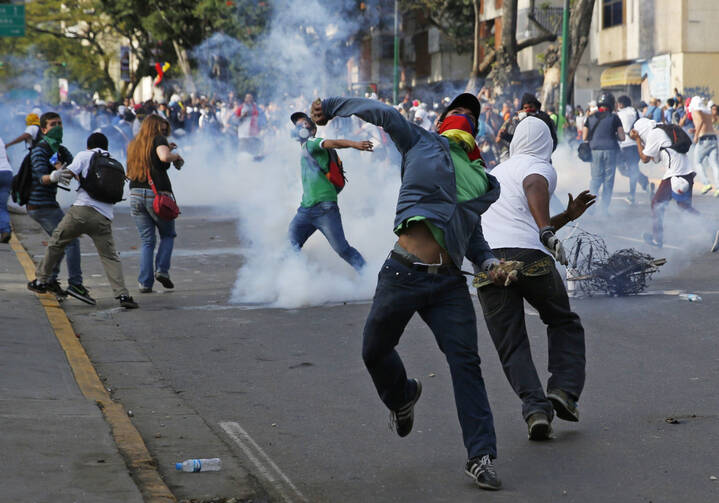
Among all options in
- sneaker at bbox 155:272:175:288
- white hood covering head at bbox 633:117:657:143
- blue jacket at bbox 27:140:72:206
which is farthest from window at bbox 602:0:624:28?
blue jacket at bbox 27:140:72:206

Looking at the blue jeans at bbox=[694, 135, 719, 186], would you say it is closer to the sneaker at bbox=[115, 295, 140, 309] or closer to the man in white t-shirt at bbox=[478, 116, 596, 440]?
the sneaker at bbox=[115, 295, 140, 309]

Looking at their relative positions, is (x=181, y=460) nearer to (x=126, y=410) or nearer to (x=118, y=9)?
(x=126, y=410)

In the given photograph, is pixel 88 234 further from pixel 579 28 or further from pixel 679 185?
pixel 579 28

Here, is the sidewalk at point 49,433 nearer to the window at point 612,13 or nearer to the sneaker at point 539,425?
the sneaker at point 539,425

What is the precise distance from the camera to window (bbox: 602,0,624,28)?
4280cm

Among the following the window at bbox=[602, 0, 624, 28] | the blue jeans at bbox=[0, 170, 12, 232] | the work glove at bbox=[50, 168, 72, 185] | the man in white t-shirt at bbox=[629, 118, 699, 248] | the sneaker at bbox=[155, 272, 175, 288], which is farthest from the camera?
the window at bbox=[602, 0, 624, 28]

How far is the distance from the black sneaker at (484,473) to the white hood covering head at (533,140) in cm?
188

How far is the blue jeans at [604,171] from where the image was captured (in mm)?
18453

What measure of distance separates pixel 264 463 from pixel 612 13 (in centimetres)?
4064

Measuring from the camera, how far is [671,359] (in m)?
7.82

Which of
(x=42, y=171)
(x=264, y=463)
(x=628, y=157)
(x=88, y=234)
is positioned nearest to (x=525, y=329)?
(x=264, y=463)

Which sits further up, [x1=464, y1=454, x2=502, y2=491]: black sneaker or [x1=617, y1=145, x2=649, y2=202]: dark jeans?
[x1=617, y1=145, x2=649, y2=202]: dark jeans

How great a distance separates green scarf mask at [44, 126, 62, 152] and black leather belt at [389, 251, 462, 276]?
6.83 m

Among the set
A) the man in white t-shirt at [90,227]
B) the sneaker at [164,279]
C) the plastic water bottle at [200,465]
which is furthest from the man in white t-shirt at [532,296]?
the sneaker at [164,279]
